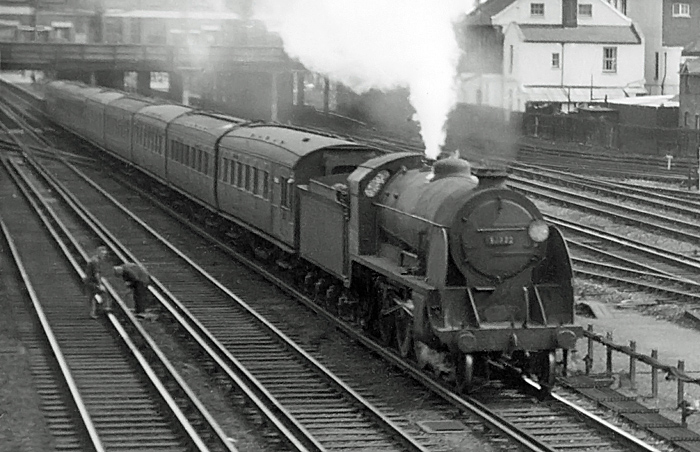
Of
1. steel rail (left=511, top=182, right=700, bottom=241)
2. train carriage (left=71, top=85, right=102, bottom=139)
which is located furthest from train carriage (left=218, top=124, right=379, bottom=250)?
train carriage (left=71, top=85, right=102, bottom=139)

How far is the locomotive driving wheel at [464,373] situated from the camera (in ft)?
47.5

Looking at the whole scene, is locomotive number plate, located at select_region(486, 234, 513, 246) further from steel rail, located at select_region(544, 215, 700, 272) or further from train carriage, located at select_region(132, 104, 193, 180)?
train carriage, located at select_region(132, 104, 193, 180)

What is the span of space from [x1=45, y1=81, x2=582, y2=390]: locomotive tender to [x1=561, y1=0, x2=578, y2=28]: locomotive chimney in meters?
44.1

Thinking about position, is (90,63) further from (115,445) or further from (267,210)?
(115,445)

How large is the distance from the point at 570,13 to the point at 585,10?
3.74 feet

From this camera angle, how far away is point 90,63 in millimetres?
59000

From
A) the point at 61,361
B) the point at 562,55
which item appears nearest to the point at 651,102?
the point at 562,55

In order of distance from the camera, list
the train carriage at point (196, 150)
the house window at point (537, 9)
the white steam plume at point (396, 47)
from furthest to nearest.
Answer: the house window at point (537, 9), the train carriage at point (196, 150), the white steam plume at point (396, 47)

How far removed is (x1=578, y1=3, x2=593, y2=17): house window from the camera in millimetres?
66250

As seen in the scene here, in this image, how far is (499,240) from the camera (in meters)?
14.6

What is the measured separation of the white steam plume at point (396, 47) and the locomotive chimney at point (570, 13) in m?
37.4

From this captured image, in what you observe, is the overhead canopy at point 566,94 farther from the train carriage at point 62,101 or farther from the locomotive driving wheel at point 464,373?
the locomotive driving wheel at point 464,373

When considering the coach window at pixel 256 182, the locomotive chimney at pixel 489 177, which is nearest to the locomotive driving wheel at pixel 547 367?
the locomotive chimney at pixel 489 177

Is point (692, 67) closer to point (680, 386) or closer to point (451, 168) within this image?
point (451, 168)
